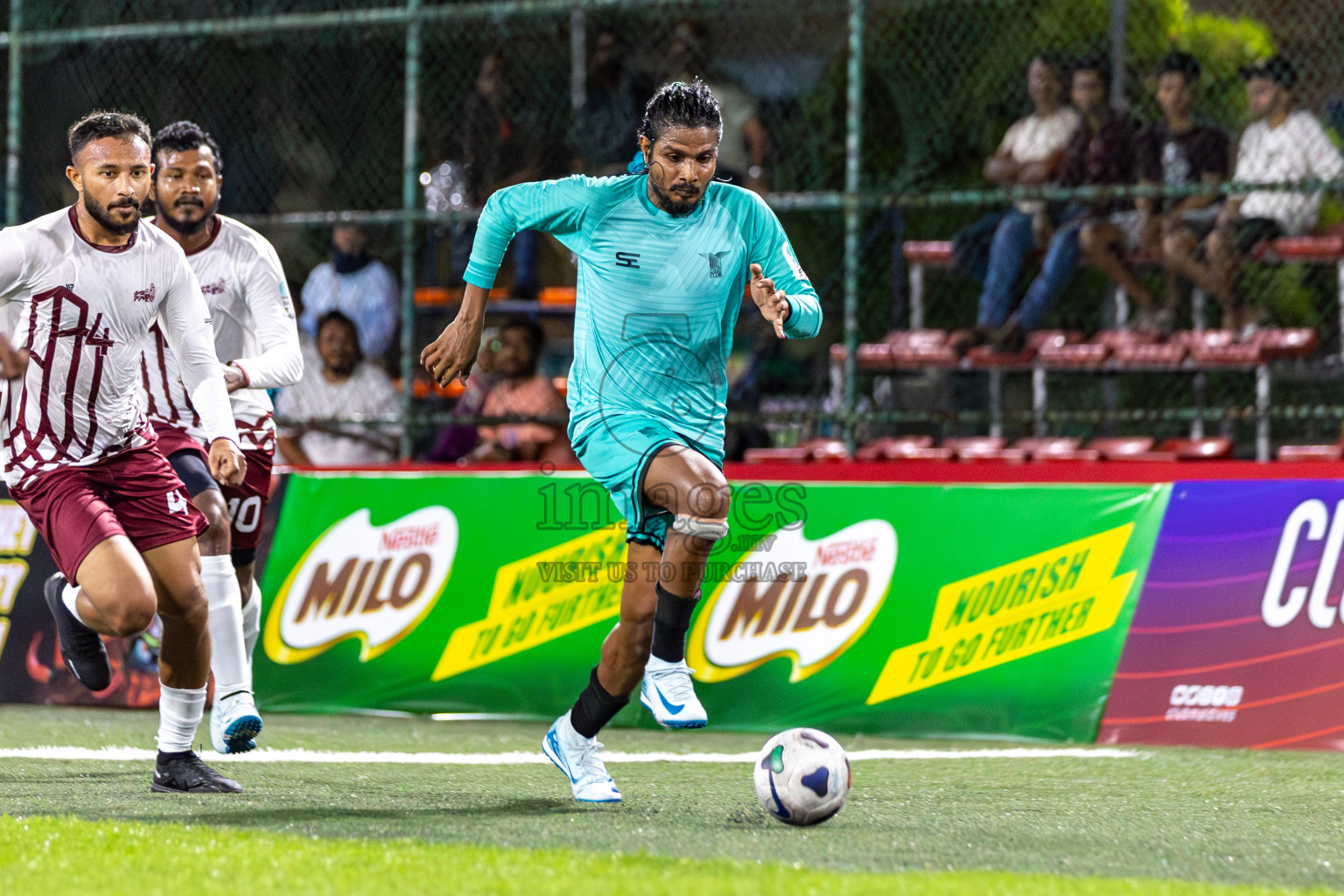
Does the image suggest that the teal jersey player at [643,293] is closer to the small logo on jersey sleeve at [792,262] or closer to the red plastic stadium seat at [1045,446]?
the small logo on jersey sleeve at [792,262]

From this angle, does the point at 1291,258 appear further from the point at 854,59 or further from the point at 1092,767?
the point at 1092,767

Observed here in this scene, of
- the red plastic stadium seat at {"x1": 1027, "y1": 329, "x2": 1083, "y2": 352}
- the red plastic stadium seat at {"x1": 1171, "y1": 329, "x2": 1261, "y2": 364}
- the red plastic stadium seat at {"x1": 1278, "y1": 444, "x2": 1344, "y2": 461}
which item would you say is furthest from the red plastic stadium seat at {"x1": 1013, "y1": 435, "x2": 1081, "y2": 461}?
the red plastic stadium seat at {"x1": 1278, "y1": 444, "x2": 1344, "y2": 461}

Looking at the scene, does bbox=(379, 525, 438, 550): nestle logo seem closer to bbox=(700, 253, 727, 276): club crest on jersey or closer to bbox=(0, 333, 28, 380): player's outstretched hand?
bbox=(700, 253, 727, 276): club crest on jersey

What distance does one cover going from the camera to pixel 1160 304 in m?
10.4

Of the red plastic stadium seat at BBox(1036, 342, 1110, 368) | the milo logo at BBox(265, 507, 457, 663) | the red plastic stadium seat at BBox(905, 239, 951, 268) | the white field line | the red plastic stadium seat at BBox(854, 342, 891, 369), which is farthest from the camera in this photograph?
the red plastic stadium seat at BBox(905, 239, 951, 268)

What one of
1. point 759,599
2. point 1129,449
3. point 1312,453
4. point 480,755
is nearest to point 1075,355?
point 1129,449

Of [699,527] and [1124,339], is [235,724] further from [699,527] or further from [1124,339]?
[1124,339]

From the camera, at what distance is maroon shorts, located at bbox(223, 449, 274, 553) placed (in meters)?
6.94

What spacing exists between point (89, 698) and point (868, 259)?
5854mm

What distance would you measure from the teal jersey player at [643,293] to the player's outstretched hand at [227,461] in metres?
1.06

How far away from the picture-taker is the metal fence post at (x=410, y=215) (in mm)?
9766

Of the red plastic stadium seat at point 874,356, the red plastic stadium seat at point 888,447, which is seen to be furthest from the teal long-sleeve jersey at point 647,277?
the red plastic stadium seat at point 874,356

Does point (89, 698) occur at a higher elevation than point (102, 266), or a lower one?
lower

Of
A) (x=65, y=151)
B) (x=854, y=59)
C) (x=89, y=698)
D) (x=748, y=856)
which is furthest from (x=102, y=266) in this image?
(x=65, y=151)
